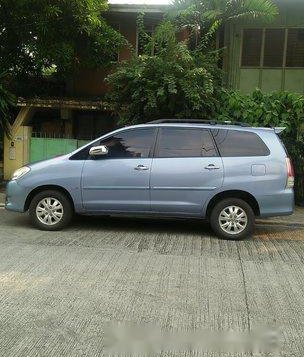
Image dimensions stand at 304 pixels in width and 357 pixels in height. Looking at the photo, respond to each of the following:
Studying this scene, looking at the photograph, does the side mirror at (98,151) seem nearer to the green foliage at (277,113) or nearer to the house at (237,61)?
the green foliage at (277,113)

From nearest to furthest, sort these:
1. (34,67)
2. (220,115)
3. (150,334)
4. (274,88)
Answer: (150,334) < (220,115) < (34,67) < (274,88)

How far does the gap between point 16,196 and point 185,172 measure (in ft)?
9.02

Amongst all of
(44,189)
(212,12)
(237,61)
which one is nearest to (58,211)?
(44,189)

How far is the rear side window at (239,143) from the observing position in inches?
292

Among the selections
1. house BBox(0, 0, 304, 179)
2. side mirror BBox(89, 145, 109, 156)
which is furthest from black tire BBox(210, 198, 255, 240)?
house BBox(0, 0, 304, 179)

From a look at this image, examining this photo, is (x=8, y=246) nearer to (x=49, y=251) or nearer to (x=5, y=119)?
(x=49, y=251)

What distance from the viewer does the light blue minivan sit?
735cm

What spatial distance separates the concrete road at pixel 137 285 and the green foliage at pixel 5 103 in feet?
17.2

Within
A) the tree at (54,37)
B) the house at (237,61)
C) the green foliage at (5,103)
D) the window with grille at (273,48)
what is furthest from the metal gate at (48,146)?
the window with grille at (273,48)

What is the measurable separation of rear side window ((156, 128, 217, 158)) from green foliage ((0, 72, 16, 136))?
6.00 m

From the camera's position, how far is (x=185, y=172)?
291 inches

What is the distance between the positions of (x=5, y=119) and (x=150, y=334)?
9875 millimetres

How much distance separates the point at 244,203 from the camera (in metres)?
7.39

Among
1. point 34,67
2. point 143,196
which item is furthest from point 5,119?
point 143,196
